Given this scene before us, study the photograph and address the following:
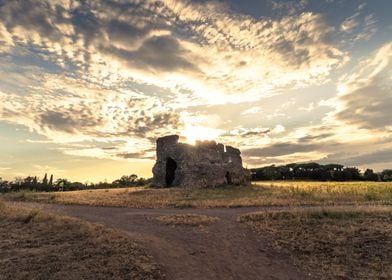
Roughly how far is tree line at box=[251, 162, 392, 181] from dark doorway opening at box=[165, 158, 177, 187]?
31951 millimetres

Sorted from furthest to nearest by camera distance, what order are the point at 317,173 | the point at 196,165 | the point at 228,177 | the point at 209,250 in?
the point at 317,173 < the point at 228,177 < the point at 196,165 < the point at 209,250

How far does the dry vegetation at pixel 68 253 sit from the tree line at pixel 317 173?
5657 cm

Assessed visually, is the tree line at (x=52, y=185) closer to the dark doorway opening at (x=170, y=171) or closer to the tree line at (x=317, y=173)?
the dark doorway opening at (x=170, y=171)

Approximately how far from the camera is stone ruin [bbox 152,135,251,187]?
3444cm

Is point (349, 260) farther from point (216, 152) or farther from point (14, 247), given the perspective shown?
point (216, 152)

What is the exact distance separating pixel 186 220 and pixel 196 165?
19154 millimetres

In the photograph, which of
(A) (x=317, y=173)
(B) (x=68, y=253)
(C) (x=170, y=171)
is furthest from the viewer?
(A) (x=317, y=173)

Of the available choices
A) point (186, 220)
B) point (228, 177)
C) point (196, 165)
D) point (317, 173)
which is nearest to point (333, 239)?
point (186, 220)

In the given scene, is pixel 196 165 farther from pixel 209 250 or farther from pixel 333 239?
pixel 209 250

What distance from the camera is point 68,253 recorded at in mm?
10484

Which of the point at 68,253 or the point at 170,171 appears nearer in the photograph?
the point at 68,253

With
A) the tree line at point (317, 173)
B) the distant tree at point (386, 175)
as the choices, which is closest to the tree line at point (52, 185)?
the tree line at point (317, 173)

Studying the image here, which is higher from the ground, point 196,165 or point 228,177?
point 196,165

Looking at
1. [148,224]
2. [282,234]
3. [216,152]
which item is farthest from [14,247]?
[216,152]
